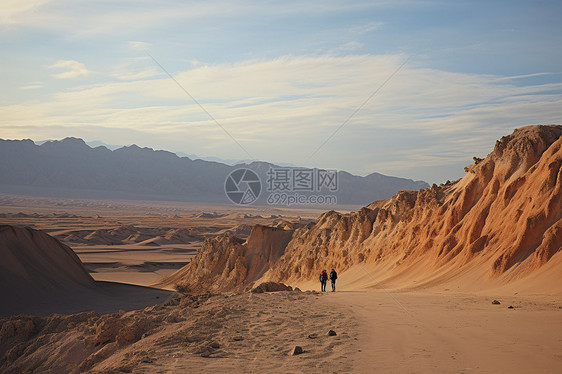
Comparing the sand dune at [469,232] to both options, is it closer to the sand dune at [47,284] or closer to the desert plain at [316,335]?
the desert plain at [316,335]

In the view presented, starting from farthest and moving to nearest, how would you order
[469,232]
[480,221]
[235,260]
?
[235,260], [480,221], [469,232]

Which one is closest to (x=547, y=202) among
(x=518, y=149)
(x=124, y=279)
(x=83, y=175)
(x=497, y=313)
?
(x=518, y=149)

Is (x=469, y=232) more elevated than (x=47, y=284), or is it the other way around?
(x=469, y=232)

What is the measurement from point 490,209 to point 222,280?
1806 centimetres

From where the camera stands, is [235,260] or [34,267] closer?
[34,267]

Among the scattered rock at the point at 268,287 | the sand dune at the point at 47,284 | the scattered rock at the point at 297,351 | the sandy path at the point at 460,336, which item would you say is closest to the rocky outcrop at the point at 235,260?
the sand dune at the point at 47,284

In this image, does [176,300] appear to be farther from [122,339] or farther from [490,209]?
[490,209]

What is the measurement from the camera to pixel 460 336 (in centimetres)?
885

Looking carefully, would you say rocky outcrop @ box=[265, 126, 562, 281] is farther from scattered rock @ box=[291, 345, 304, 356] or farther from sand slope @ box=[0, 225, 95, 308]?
sand slope @ box=[0, 225, 95, 308]

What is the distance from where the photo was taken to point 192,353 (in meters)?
8.54

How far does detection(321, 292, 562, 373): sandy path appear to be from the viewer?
286 inches

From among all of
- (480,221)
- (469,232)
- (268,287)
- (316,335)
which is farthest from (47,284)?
(480,221)

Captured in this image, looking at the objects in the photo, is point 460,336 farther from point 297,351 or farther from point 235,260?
point 235,260

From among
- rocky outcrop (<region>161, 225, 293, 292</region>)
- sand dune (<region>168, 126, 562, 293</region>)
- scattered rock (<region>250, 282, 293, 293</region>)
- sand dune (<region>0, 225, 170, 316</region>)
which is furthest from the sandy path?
rocky outcrop (<region>161, 225, 293, 292</region>)
